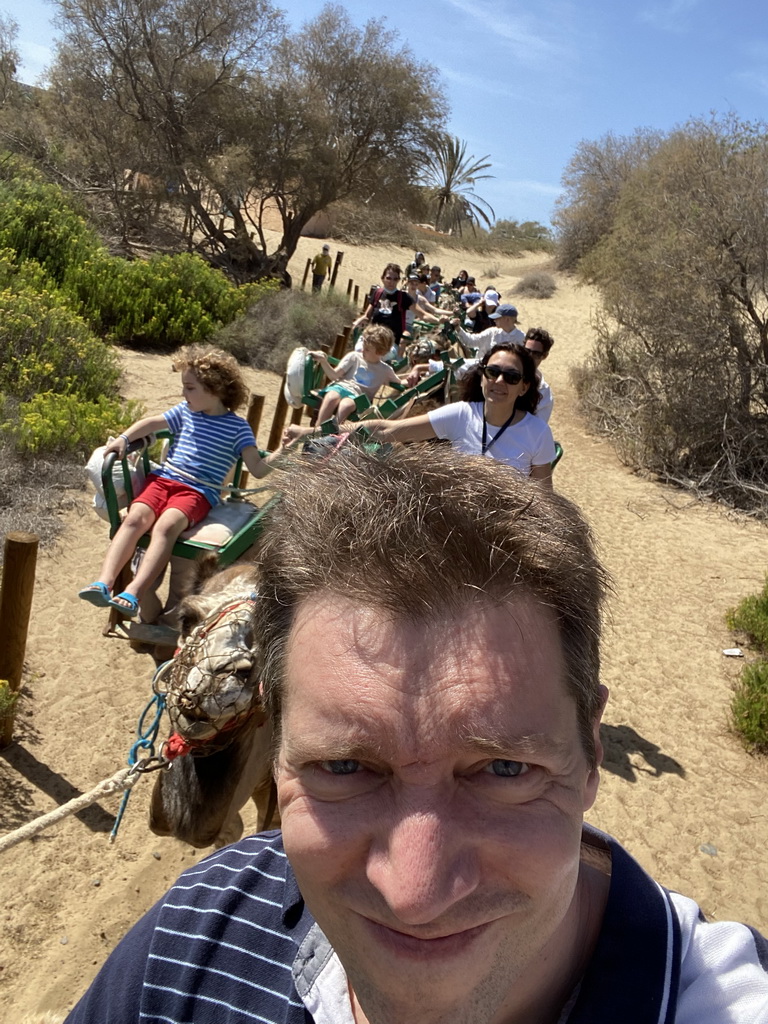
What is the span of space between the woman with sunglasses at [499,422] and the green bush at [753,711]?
2658 mm

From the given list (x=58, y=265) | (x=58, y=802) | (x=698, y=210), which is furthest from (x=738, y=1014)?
(x=58, y=265)

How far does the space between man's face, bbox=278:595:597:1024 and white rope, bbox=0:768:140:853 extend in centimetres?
138

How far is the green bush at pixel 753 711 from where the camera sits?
5258mm

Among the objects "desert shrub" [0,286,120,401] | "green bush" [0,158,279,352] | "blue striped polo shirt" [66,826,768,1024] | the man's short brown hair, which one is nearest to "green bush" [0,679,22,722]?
"blue striped polo shirt" [66,826,768,1024]

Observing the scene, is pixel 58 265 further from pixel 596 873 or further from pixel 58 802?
pixel 596 873

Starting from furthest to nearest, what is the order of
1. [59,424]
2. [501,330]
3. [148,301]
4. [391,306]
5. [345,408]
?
[148,301] → [391,306] → [501,330] → [59,424] → [345,408]

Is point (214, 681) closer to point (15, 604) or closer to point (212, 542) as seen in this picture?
point (212, 542)

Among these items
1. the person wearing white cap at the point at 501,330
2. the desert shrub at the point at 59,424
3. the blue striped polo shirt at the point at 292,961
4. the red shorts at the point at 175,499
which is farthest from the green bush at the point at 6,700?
the person wearing white cap at the point at 501,330

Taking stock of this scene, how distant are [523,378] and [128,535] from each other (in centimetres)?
229

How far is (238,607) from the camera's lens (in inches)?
87.3

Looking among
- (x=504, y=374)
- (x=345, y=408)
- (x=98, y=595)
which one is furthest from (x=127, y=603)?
(x=345, y=408)

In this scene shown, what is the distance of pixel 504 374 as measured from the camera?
399 centimetres

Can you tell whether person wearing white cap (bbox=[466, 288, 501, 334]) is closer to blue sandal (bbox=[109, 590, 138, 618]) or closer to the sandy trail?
the sandy trail

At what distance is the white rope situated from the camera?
6.69 ft
